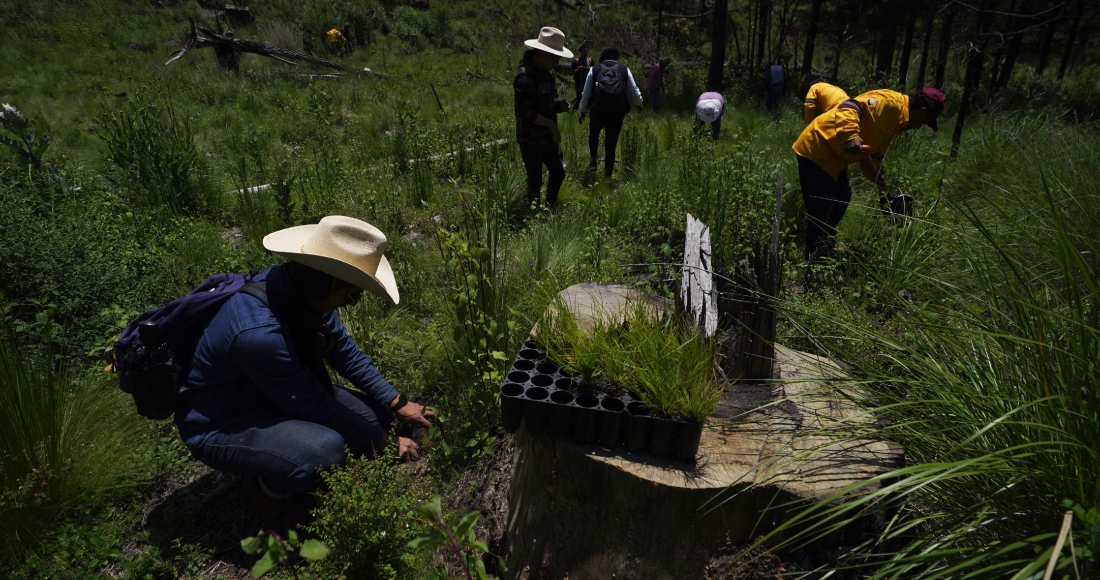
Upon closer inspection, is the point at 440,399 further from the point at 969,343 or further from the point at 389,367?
the point at 969,343

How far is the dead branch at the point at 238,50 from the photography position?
36.3 ft

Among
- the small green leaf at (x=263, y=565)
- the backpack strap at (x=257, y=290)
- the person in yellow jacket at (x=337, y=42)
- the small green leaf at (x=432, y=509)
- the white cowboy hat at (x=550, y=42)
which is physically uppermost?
the white cowboy hat at (x=550, y=42)

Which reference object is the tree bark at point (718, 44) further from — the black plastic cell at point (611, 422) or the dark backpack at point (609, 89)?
the black plastic cell at point (611, 422)

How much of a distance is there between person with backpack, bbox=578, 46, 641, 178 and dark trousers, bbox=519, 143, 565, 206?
1.07m

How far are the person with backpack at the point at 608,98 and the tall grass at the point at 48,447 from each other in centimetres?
506

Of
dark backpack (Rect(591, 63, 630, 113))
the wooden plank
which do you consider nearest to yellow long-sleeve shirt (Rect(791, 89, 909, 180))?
the wooden plank

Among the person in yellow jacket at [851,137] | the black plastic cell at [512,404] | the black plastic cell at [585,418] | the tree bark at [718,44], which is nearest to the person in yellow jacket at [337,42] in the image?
the tree bark at [718,44]

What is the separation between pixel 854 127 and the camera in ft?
13.1

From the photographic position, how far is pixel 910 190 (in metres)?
5.05

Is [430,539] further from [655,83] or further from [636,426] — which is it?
[655,83]

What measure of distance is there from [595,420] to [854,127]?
3227mm

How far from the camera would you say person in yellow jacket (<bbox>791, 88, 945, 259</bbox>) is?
4.00m

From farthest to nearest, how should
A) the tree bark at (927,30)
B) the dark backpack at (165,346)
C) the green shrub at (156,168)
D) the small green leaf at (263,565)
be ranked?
1. the tree bark at (927,30)
2. the green shrub at (156,168)
3. the dark backpack at (165,346)
4. the small green leaf at (263,565)

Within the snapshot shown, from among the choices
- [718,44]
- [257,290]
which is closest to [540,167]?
[257,290]
